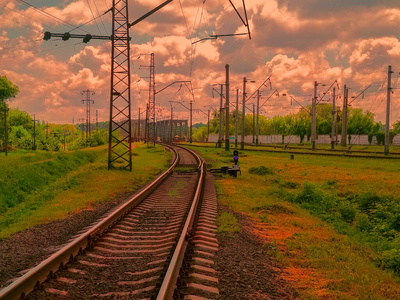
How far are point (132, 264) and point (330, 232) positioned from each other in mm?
6046

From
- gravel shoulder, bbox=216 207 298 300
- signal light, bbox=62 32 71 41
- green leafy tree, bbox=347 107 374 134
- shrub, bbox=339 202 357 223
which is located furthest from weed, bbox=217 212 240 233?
green leafy tree, bbox=347 107 374 134

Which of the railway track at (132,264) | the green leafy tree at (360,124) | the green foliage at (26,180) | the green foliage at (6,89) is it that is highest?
Answer: the green foliage at (6,89)

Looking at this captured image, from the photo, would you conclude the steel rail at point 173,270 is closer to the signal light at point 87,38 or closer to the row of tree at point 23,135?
the signal light at point 87,38

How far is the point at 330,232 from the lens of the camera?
10367 mm

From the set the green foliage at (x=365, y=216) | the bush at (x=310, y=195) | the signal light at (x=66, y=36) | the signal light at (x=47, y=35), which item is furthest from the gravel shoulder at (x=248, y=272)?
the signal light at (x=47, y=35)

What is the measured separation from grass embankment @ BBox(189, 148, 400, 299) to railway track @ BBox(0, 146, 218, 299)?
146cm

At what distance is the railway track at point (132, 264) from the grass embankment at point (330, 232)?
1463 millimetres

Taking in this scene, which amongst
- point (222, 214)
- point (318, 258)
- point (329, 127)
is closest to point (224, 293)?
point (318, 258)

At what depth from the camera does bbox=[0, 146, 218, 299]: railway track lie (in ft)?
17.4

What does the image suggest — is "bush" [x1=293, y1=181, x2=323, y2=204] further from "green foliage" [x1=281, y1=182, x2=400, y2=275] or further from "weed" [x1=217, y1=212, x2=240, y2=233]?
"weed" [x1=217, y1=212, x2=240, y2=233]

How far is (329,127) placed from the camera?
111m

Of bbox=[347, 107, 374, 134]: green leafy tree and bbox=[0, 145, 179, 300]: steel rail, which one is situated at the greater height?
bbox=[347, 107, 374, 134]: green leafy tree

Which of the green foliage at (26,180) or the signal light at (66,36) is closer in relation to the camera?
the green foliage at (26,180)

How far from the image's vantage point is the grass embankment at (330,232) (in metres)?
6.33
